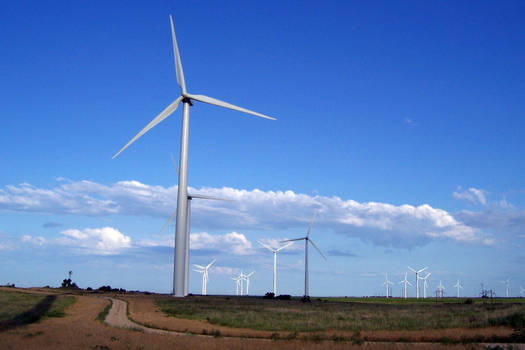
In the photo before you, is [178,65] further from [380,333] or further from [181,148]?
[380,333]

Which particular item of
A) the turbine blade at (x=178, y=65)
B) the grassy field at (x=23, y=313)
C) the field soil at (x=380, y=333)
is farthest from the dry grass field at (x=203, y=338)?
the turbine blade at (x=178, y=65)

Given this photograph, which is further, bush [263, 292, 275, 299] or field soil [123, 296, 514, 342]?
bush [263, 292, 275, 299]

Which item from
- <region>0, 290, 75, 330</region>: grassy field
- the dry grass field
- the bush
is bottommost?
the bush

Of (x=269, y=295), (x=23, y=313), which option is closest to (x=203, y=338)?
(x=23, y=313)

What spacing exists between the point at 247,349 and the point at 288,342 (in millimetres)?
4895

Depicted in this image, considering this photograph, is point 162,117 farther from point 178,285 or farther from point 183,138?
point 178,285

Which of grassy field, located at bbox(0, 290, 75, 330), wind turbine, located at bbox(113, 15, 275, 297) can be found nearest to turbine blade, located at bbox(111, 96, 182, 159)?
wind turbine, located at bbox(113, 15, 275, 297)

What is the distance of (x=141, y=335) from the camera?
32906 millimetres

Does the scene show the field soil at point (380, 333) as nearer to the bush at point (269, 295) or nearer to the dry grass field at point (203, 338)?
the dry grass field at point (203, 338)

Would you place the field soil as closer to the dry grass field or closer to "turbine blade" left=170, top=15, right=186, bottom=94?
the dry grass field

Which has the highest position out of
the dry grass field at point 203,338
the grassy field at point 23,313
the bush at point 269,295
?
the dry grass field at point 203,338

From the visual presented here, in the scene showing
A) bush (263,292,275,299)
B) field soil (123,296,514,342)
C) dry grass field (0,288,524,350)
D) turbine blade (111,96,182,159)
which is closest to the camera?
dry grass field (0,288,524,350)

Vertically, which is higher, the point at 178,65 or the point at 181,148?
the point at 178,65

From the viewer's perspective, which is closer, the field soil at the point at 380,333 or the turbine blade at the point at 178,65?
the field soil at the point at 380,333
